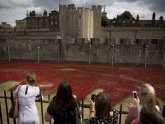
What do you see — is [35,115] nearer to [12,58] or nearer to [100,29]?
[12,58]

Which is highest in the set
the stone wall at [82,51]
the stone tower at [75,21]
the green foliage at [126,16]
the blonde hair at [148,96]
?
the green foliage at [126,16]

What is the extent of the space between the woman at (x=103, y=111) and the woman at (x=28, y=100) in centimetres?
149

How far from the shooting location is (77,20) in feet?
149

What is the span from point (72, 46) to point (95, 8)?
16089mm

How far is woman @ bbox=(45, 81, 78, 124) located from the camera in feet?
14.2

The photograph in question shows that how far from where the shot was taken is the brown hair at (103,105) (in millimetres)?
3986

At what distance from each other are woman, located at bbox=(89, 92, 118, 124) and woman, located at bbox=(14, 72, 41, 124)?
4.88 feet

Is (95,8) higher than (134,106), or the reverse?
(95,8)

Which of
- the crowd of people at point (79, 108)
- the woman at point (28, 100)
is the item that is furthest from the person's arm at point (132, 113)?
the woman at point (28, 100)

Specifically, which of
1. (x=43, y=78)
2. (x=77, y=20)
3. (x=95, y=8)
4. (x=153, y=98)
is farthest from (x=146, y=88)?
(x=95, y=8)

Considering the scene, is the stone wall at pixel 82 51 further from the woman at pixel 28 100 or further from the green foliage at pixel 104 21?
the green foliage at pixel 104 21

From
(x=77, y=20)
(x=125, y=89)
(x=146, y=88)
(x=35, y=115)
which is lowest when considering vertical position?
(x=125, y=89)

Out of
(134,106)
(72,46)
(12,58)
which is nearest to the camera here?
(134,106)

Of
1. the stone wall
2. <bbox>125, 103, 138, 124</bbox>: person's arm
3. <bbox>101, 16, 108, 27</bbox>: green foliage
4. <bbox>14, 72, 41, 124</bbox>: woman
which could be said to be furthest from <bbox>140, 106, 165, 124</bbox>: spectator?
<bbox>101, 16, 108, 27</bbox>: green foliage
